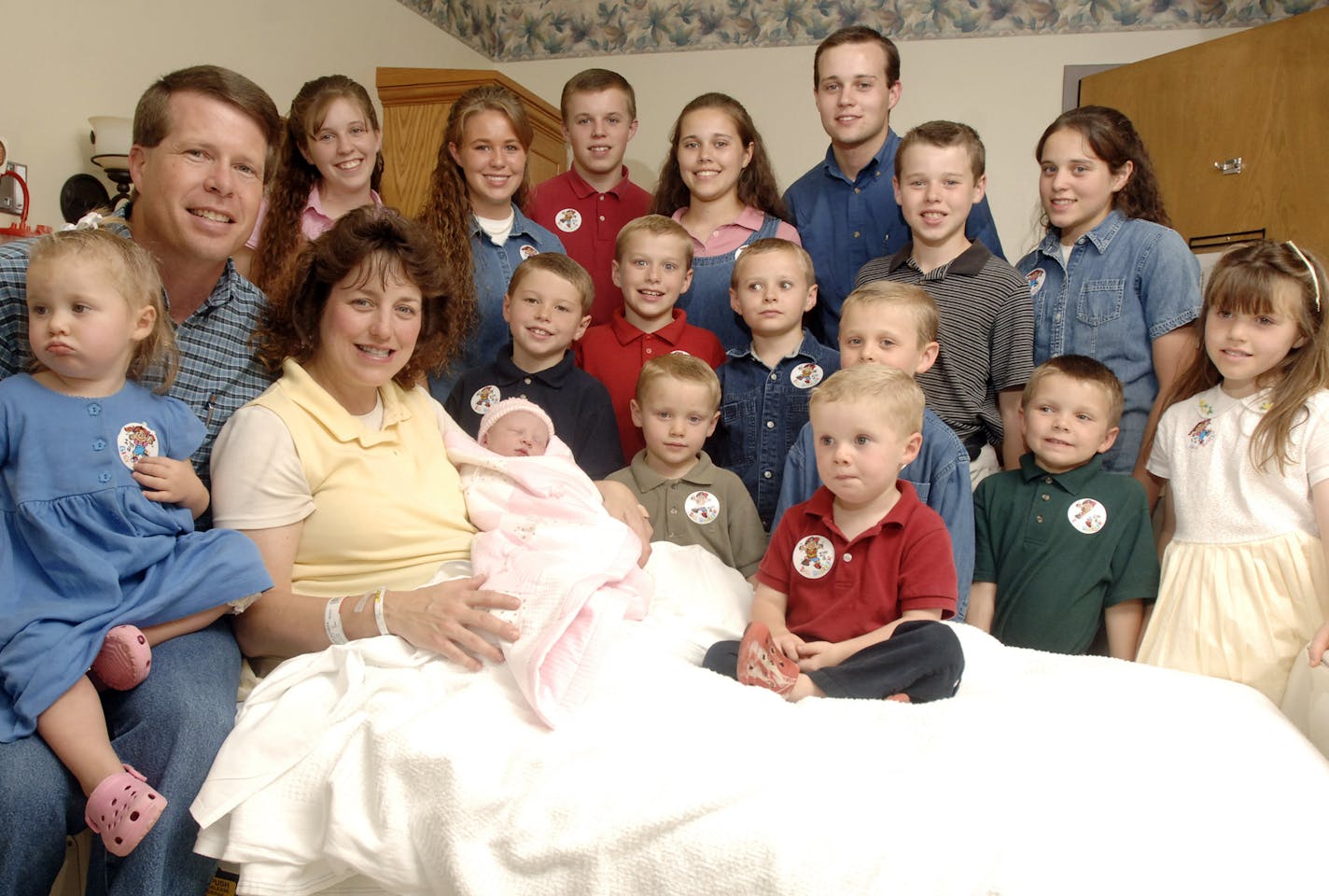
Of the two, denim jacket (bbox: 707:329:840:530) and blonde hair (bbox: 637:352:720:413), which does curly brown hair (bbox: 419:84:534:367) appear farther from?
denim jacket (bbox: 707:329:840:530)

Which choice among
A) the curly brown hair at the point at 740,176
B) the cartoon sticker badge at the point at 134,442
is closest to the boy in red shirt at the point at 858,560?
the cartoon sticker badge at the point at 134,442

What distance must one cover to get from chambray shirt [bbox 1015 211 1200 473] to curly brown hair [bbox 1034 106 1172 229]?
8 cm

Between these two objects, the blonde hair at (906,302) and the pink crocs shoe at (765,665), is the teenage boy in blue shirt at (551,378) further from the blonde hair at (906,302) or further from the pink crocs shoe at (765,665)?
the pink crocs shoe at (765,665)

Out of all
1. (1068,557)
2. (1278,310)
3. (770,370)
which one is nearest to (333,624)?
(770,370)

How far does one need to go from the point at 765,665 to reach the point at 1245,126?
3.98m

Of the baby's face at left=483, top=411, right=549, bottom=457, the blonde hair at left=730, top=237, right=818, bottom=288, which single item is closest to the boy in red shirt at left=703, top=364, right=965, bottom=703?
the baby's face at left=483, top=411, right=549, bottom=457

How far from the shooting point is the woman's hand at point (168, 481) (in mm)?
1620

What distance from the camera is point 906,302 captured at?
7.28 feet

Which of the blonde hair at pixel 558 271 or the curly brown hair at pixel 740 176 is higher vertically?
the curly brown hair at pixel 740 176

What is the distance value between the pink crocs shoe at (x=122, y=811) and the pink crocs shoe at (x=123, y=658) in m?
0.16

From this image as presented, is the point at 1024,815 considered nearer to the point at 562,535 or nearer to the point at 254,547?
the point at 562,535

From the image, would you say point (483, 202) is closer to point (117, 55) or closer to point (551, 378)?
point (551, 378)

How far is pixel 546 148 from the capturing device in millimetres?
4812

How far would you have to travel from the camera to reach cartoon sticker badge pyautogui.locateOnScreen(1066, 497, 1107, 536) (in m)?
2.19
